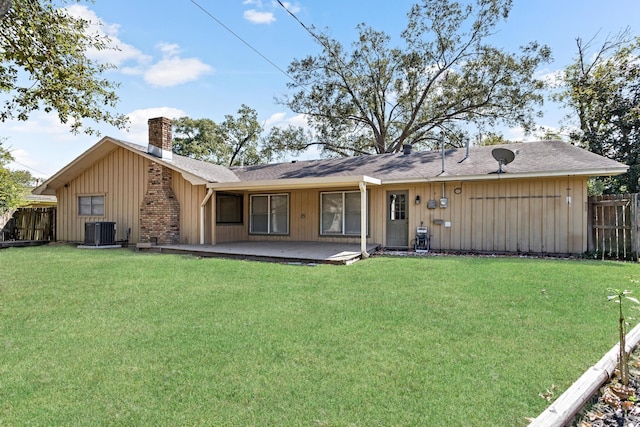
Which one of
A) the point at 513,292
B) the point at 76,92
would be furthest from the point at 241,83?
the point at 513,292

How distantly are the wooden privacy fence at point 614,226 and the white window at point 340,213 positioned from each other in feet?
19.4

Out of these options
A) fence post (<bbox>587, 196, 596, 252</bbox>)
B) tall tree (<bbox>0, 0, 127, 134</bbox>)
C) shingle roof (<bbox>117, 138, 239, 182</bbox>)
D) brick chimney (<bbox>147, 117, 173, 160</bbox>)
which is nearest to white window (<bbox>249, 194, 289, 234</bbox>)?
shingle roof (<bbox>117, 138, 239, 182</bbox>)

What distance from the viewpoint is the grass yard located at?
2.26 meters

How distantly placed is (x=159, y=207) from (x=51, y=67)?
532cm

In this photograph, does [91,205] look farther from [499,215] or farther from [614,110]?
[614,110]

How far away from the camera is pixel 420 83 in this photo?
20547 millimetres

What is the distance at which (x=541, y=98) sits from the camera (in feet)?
60.9

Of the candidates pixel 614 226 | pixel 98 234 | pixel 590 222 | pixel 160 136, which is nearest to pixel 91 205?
pixel 98 234

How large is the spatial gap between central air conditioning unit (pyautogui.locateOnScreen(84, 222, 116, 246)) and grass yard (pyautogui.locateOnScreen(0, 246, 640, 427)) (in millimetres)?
5716

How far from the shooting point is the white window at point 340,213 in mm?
11133

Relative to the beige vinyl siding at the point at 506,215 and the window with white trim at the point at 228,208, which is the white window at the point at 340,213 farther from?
the window with white trim at the point at 228,208

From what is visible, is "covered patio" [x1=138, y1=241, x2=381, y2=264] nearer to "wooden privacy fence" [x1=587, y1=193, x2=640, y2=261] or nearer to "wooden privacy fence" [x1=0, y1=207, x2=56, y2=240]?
"wooden privacy fence" [x1=587, y1=193, x2=640, y2=261]

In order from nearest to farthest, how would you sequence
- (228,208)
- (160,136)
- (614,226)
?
(614,226)
(160,136)
(228,208)

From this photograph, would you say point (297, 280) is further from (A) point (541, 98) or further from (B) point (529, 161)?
(A) point (541, 98)
